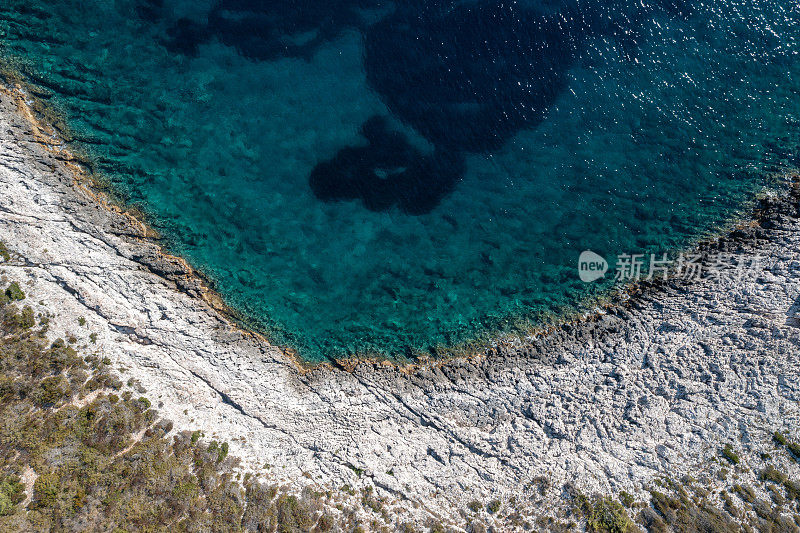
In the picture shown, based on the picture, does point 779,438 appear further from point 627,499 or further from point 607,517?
point 607,517

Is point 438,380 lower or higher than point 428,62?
lower

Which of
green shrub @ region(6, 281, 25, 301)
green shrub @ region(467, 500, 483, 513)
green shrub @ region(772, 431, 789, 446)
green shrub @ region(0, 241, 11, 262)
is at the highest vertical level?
green shrub @ region(772, 431, 789, 446)

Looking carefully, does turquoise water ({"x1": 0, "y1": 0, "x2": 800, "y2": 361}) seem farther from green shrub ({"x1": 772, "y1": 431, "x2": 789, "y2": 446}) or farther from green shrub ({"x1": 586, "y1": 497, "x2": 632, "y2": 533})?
green shrub ({"x1": 772, "y1": 431, "x2": 789, "y2": 446})

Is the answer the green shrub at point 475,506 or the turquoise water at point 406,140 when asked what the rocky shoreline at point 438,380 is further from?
the turquoise water at point 406,140

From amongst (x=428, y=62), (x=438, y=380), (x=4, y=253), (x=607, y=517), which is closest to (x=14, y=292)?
(x=4, y=253)

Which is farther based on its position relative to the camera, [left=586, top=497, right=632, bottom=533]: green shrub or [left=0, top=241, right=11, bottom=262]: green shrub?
[left=0, top=241, right=11, bottom=262]: green shrub

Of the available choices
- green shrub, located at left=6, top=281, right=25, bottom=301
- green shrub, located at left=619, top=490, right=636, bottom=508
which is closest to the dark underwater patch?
green shrub, located at left=6, top=281, right=25, bottom=301
